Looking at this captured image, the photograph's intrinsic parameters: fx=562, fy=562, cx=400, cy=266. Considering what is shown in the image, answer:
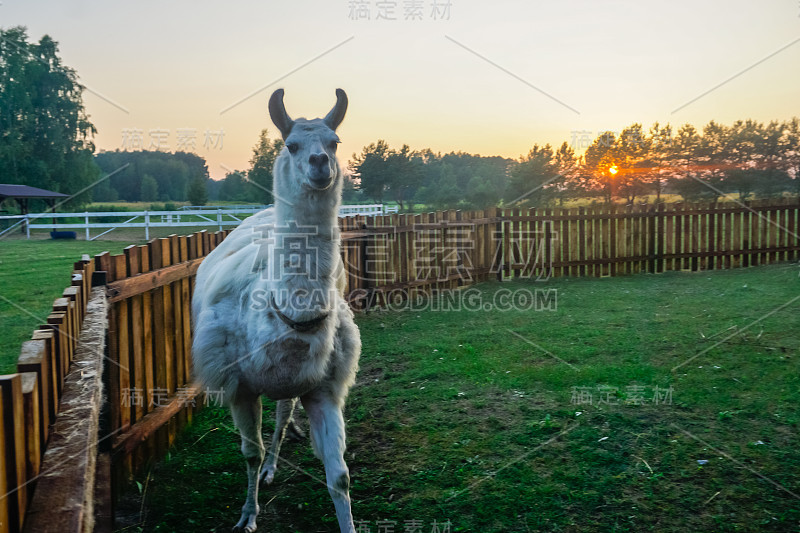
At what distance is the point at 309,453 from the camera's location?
176 inches

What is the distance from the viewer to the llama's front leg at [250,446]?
3.38 metres

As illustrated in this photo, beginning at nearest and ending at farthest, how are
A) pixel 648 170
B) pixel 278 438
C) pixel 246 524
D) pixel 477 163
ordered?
pixel 246 524 < pixel 278 438 < pixel 648 170 < pixel 477 163

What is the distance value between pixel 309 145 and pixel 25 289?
9030mm

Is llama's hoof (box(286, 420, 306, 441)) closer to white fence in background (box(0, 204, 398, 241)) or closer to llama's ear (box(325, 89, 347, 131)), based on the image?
llama's ear (box(325, 89, 347, 131))

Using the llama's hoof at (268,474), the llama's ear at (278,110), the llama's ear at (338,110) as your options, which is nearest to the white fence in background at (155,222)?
the llama's hoof at (268,474)

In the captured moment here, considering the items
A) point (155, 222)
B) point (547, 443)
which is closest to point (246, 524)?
point (547, 443)

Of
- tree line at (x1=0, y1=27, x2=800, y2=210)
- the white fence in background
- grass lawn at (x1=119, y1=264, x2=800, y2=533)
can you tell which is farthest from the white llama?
the white fence in background

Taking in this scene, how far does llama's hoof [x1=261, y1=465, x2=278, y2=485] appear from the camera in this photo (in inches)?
156

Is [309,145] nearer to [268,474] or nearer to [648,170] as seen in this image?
[268,474]

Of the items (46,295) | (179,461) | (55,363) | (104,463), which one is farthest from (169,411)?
(46,295)

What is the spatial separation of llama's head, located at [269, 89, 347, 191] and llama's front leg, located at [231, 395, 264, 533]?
138 cm

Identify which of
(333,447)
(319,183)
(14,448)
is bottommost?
(333,447)

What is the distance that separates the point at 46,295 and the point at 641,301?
32.7 ft

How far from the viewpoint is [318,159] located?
2840 mm
